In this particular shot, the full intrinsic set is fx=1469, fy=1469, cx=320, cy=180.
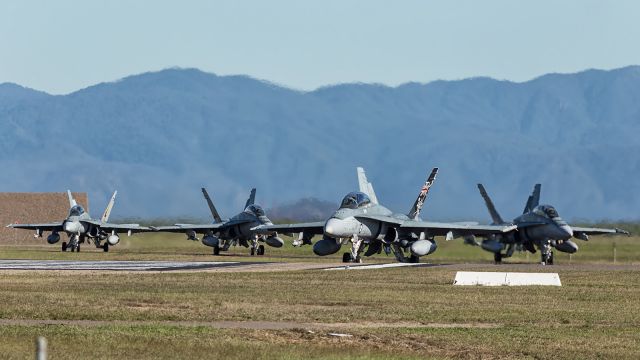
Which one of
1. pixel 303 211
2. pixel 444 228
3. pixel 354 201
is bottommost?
pixel 444 228

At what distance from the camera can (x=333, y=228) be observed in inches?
2327

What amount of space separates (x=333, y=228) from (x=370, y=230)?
3.46 metres

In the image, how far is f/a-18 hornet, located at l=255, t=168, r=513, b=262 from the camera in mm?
60438

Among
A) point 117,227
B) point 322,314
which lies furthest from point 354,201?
point 117,227

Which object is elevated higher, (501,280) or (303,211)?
(303,211)

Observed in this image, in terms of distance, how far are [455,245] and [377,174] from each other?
7006cm

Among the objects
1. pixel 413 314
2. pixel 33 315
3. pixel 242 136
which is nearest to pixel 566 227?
pixel 413 314

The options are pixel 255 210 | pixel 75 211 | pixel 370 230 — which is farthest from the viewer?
pixel 75 211

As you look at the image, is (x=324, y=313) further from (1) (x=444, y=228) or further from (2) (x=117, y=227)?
(2) (x=117, y=227)

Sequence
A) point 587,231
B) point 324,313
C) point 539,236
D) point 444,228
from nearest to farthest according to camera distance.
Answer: point 324,313
point 444,228
point 539,236
point 587,231

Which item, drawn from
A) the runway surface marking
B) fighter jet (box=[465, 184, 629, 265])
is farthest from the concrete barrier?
fighter jet (box=[465, 184, 629, 265])

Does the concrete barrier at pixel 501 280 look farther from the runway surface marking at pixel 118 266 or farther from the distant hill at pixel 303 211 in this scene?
the distant hill at pixel 303 211

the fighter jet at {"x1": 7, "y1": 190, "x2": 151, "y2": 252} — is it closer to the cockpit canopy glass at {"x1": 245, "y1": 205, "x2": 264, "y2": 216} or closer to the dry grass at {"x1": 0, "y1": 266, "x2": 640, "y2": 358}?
the cockpit canopy glass at {"x1": 245, "y1": 205, "x2": 264, "y2": 216}

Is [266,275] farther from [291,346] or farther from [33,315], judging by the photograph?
[291,346]
